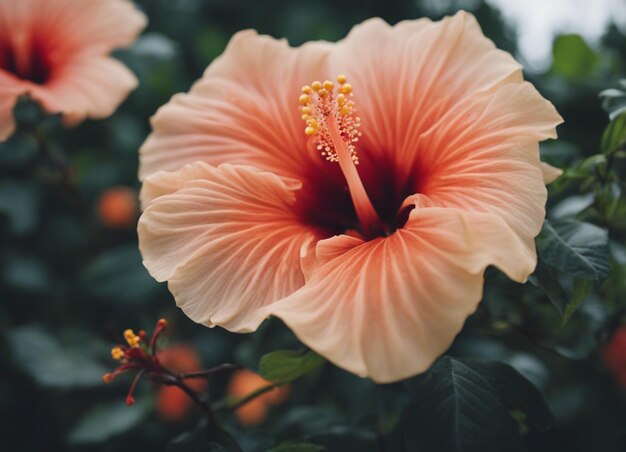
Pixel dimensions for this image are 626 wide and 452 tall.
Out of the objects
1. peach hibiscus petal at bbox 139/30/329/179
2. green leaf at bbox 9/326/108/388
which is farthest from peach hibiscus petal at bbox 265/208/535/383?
green leaf at bbox 9/326/108/388

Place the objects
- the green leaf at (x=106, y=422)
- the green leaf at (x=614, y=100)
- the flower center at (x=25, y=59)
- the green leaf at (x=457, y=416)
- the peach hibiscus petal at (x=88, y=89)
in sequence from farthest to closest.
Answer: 1. the flower center at (x=25, y=59)
2. the green leaf at (x=106, y=422)
3. the peach hibiscus petal at (x=88, y=89)
4. the green leaf at (x=614, y=100)
5. the green leaf at (x=457, y=416)

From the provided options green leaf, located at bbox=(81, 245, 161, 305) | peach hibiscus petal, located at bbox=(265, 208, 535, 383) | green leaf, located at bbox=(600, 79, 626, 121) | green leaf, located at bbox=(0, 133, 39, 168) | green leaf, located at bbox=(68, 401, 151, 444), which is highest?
green leaf, located at bbox=(600, 79, 626, 121)

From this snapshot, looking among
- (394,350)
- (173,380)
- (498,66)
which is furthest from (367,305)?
(498,66)

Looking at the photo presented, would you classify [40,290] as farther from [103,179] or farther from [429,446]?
[429,446]

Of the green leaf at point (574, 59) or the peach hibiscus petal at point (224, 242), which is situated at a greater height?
the green leaf at point (574, 59)

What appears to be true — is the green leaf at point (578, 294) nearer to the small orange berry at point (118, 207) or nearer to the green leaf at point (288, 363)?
the green leaf at point (288, 363)

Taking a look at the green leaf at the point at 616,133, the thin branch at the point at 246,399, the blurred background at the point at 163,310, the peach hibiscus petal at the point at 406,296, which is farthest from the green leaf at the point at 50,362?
the green leaf at the point at 616,133

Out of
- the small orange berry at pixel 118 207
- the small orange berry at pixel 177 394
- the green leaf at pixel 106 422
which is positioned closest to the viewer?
the green leaf at pixel 106 422

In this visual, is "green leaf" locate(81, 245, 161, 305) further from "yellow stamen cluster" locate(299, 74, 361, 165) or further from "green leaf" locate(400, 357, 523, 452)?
"green leaf" locate(400, 357, 523, 452)
